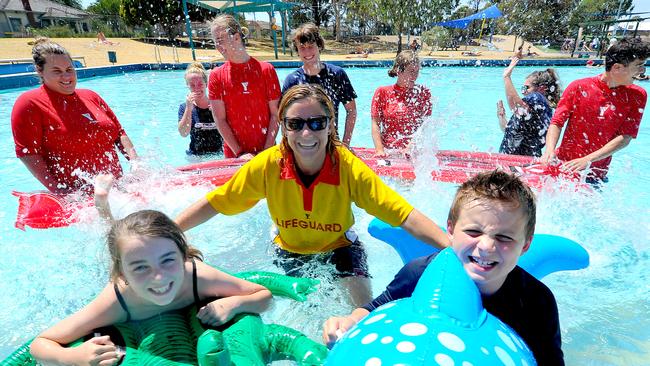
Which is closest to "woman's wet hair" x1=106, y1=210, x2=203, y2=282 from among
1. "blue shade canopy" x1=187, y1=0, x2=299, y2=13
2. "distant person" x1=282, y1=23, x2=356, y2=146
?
"distant person" x1=282, y1=23, x2=356, y2=146

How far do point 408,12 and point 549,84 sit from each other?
31.9 m

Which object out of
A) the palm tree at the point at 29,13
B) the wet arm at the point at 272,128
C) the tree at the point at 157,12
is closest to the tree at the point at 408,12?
the tree at the point at 157,12

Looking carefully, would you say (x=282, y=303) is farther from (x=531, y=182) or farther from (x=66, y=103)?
(x=531, y=182)

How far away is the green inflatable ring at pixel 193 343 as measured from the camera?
1.68 metres

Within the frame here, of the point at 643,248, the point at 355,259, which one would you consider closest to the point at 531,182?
the point at 643,248

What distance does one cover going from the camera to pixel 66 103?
9.73 feet

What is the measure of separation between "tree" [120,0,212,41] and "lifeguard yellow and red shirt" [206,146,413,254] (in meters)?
37.3

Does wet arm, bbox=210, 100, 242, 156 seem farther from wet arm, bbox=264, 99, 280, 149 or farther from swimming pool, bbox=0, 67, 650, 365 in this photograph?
swimming pool, bbox=0, 67, 650, 365

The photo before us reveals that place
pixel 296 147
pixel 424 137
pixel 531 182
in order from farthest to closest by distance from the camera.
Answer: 1. pixel 424 137
2. pixel 531 182
3. pixel 296 147

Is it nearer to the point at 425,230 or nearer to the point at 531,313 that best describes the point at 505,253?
the point at 531,313

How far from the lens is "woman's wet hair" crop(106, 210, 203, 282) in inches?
65.7

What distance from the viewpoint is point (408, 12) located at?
3278 cm

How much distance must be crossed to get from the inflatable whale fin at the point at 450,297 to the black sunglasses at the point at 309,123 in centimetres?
104

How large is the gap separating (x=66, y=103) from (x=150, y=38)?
37.9m
